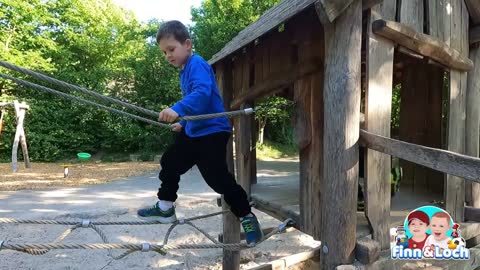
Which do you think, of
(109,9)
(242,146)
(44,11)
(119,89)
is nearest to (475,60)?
(242,146)

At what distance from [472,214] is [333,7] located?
2.09m

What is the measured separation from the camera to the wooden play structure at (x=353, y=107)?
2203 mm

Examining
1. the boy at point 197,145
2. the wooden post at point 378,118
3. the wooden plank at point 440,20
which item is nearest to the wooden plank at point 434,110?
the wooden plank at point 440,20

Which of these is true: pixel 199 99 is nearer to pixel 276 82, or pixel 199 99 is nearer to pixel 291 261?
pixel 276 82

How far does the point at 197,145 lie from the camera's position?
2.69 metres

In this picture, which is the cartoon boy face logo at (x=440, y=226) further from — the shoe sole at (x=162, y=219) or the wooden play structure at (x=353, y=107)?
the shoe sole at (x=162, y=219)

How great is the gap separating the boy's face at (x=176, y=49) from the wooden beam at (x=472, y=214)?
2.48 meters

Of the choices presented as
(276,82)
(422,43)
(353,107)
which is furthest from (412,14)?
(276,82)

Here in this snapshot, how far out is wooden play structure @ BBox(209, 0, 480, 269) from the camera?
220 cm

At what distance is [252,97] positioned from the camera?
3.95m

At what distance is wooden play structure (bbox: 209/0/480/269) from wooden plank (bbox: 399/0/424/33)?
1 centimetres

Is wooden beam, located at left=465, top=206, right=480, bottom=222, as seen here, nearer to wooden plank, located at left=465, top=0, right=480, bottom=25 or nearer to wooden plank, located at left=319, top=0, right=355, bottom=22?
wooden plank, located at left=465, top=0, right=480, bottom=25

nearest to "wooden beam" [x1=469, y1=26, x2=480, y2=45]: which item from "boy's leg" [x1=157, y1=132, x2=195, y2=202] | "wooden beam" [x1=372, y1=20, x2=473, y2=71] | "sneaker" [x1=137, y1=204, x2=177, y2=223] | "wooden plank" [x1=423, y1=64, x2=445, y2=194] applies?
"wooden beam" [x1=372, y1=20, x2=473, y2=71]

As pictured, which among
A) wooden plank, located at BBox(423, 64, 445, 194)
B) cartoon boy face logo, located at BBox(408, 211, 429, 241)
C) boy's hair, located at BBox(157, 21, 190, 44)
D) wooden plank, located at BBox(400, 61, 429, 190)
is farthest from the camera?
wooden plank, located at BBox(400, 61, 429, 190)
